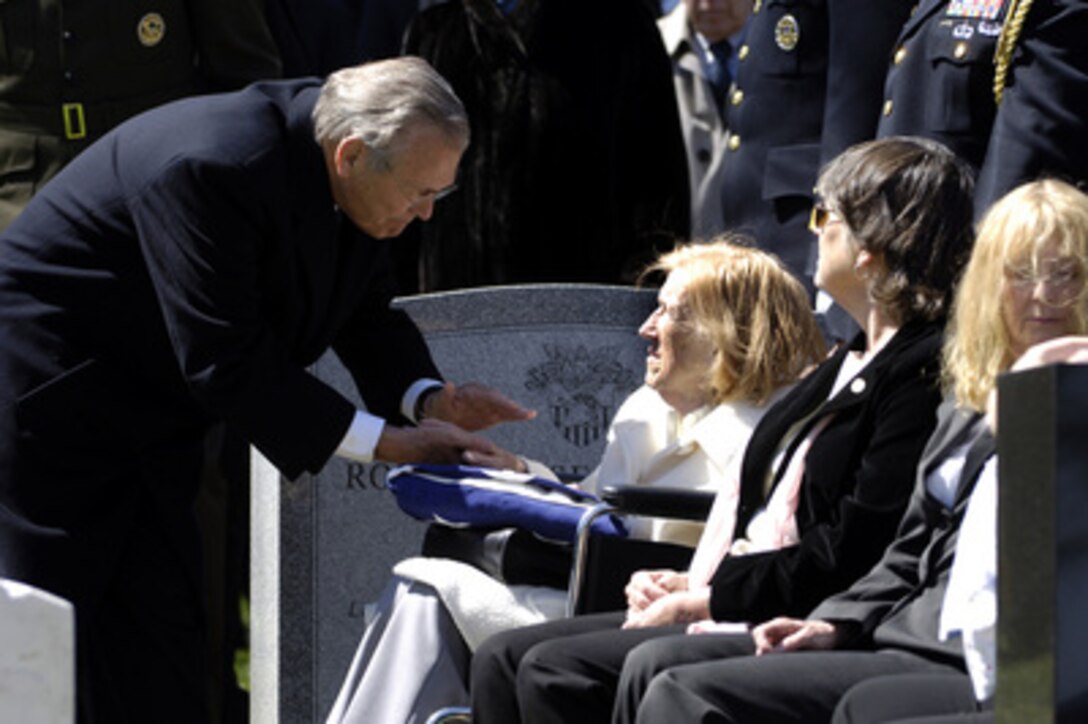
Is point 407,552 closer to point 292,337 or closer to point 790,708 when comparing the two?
point 292,337

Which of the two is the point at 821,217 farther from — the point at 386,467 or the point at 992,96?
the point at 386,467

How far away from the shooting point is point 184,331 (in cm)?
555

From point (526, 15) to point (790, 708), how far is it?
4038 mm

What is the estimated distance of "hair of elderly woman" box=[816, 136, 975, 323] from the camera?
4898 millimetres

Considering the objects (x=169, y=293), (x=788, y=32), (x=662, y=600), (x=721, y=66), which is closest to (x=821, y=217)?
(x=662, y=600)

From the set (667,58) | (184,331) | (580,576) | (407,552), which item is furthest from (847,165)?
(667,58)

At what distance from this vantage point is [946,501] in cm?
446

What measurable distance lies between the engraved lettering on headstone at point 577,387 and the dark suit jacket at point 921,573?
99.5 inches

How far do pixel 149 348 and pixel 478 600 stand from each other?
2.95 feet

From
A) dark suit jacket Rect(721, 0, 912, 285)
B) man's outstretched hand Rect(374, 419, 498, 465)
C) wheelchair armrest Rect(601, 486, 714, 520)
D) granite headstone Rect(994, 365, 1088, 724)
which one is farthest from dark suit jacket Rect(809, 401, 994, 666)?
dark suit jacket Rect(721, 0, 912, 285)

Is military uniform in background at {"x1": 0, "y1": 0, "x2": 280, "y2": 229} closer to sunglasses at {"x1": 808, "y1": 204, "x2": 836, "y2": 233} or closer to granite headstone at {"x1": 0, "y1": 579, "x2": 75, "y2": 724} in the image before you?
sunglasses at {"x1": 808, "y1": 204, "x2": 836, "y2": 233}

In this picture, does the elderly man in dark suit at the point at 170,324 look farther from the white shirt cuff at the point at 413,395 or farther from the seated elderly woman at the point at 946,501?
the seated elderly woman at the point at 946,501

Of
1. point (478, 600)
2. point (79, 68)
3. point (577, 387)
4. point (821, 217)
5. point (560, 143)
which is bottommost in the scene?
point (577, 387)

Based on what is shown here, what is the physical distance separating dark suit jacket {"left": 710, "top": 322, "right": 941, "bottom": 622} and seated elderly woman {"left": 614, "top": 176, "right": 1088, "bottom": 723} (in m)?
0.15
